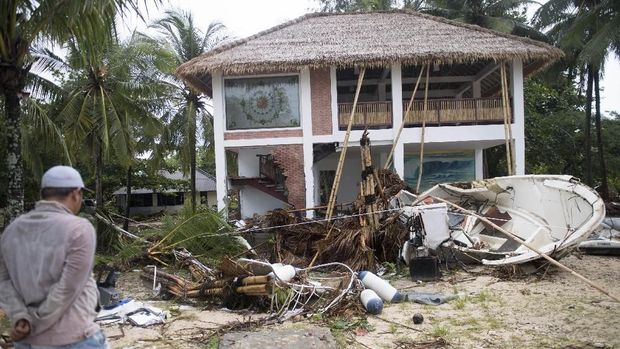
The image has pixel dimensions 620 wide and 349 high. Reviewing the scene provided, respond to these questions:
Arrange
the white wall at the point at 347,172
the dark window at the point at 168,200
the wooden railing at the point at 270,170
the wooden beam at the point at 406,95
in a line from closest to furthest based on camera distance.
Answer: the wooden railing at the point at 270,170
the wooden beam at the point at 406,95
the white wall at the point at 347,172
the dark window at the point at 168,200

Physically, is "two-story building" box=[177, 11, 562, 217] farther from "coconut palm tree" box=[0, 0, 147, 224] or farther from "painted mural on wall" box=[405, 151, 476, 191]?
"coconut palm tree" box=[0, 0, 147, 224]

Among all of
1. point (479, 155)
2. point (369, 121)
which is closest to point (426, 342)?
point (369, 121)

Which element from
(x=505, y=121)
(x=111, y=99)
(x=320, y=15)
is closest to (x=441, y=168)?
(x=505, y=121)

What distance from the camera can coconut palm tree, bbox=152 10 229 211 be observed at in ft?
76.6

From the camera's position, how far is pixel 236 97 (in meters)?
16.0

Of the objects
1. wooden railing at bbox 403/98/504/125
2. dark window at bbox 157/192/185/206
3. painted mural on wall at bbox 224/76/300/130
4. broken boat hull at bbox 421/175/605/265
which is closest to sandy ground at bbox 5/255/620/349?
broken boat hull at bbox 421/175/605/265

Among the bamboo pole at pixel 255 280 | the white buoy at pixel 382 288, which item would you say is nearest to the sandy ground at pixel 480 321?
the white buoy at pixel 382 288

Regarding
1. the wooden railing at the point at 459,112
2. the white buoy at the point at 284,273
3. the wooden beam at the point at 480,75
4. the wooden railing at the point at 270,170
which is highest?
the wooden beam at the point at 480,75

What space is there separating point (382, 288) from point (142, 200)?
32790mm

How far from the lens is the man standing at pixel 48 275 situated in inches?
92.7

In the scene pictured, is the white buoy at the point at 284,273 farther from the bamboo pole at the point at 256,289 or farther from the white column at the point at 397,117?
the white column at the point at 397,117

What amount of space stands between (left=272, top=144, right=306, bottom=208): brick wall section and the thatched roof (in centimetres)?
253

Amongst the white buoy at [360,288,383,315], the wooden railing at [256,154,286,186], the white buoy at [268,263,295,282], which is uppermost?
the wooden railing at [256,154,286,186]

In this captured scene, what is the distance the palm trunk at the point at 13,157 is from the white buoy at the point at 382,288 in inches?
202
